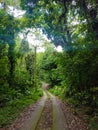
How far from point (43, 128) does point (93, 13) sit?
7948 millimetres

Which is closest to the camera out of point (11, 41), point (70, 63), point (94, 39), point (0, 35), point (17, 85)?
point (94, 39)

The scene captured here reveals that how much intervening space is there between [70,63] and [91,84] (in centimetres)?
252

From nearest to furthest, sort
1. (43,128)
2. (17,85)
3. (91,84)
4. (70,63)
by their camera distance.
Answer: (43,128) → (91,84) → (70,63) → (17,85)

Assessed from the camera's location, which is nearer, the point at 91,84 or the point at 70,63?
the point at 91,84

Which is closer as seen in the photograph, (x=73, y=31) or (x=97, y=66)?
(x=97, y=66)

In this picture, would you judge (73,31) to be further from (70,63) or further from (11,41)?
(11,41)

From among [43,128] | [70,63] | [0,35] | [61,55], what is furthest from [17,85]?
[43,128]

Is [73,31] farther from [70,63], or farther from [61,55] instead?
[70,63]

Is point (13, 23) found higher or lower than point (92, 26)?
higher

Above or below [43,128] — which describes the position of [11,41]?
above

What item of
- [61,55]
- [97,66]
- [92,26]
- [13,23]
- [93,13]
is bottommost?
[97,66]

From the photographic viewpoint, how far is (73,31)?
19.6 metres

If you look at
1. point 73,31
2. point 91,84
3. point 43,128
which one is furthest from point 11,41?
point 43,128

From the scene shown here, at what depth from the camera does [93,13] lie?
13.7 metres
